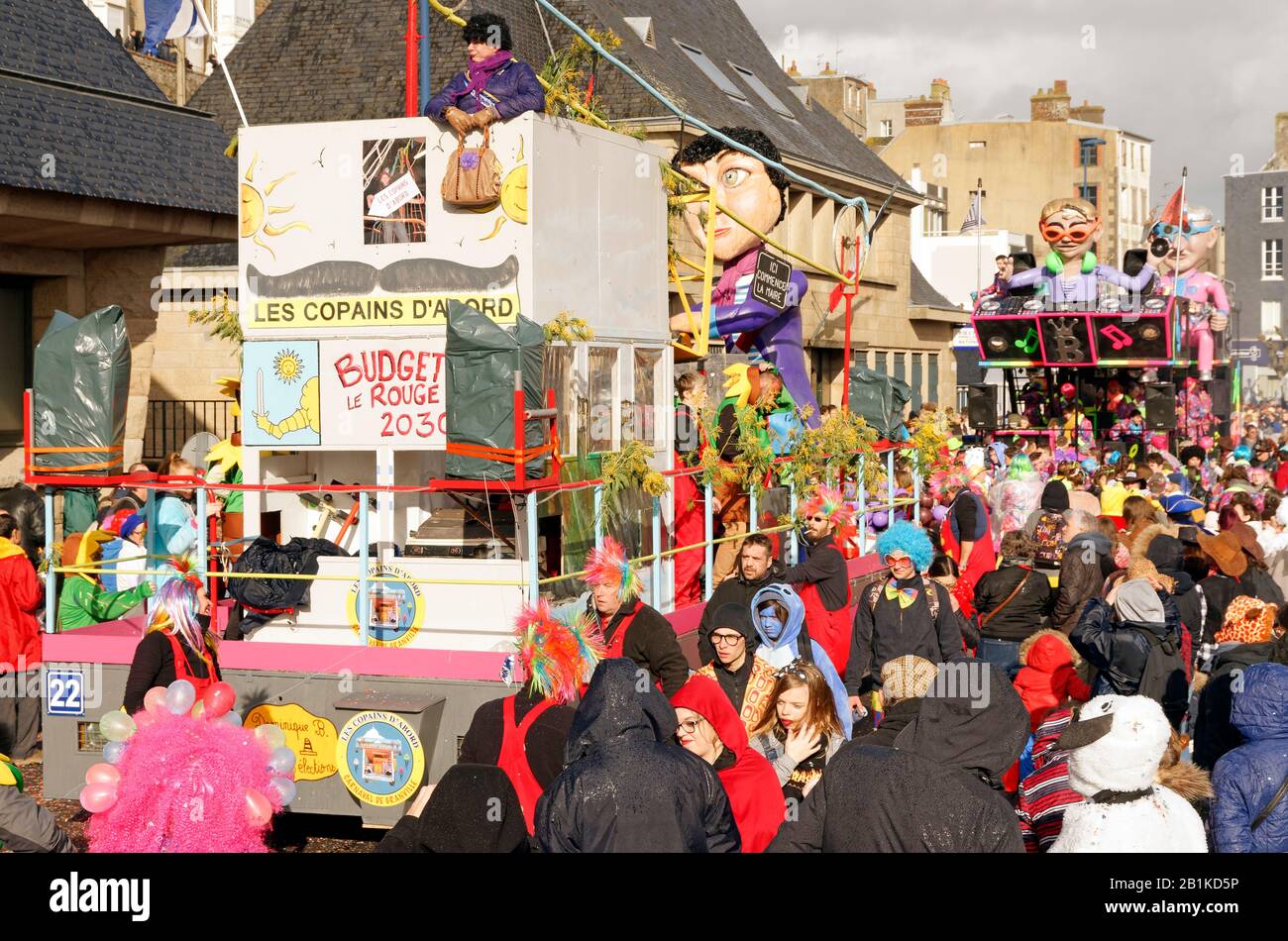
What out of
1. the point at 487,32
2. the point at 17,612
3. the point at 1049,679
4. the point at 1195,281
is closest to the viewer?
the point at 1049,679

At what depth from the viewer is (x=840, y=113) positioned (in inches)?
2115

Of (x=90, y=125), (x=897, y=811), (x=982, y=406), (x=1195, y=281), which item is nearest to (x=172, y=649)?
(x=897, y=811)

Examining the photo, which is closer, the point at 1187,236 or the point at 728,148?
the point at 728,148

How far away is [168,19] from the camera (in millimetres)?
13664

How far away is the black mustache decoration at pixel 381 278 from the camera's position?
30.8ft

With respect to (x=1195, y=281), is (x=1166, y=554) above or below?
below

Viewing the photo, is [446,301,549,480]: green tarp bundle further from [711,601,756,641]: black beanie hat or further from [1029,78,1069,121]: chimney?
[1029,78,1069,121]: chimney

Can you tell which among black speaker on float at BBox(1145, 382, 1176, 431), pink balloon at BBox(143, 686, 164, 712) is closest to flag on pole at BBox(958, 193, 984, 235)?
black speaker on float at BBox(1145, 382, 1176, 431)

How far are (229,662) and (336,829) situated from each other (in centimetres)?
152

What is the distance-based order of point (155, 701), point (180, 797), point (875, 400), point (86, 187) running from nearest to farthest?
point (180, 797)
point (155, 701)
point (86, 187)
point (875, 400)

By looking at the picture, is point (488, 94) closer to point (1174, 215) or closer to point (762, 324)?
point (762, 324)

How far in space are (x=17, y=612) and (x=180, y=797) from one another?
230 inches

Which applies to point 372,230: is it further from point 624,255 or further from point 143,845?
point 143,845
